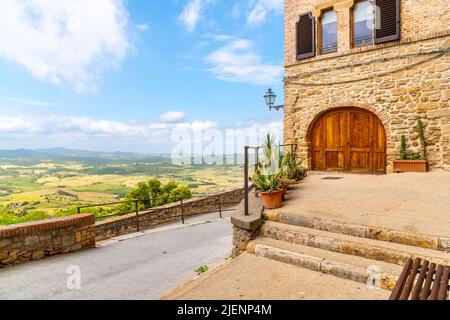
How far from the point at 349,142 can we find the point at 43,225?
918 centimetres

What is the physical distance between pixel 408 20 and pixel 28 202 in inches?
1084

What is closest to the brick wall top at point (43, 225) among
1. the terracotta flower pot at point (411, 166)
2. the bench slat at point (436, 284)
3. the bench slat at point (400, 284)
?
the bench slat at point (400, 284)

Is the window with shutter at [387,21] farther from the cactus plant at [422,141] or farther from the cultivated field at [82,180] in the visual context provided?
the cultivated field at [82,180]

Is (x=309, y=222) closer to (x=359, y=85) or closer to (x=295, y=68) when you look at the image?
(x=359, y=85)

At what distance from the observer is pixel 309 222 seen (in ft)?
14.1

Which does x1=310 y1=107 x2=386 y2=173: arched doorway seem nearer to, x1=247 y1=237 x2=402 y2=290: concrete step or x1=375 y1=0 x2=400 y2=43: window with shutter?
x1=375 y1=0 x2=400 y2=43: window with shutter

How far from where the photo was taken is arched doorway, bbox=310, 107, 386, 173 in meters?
9.30

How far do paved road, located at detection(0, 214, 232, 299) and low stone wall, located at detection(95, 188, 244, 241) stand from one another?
182cm

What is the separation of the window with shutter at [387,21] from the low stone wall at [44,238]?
10123mm

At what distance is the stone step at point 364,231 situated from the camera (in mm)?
3346

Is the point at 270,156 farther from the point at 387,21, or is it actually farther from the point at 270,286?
the point at 387,21

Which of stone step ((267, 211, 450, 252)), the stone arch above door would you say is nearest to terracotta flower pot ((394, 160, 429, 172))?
the stone arch above door

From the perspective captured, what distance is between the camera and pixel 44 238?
5777mm
